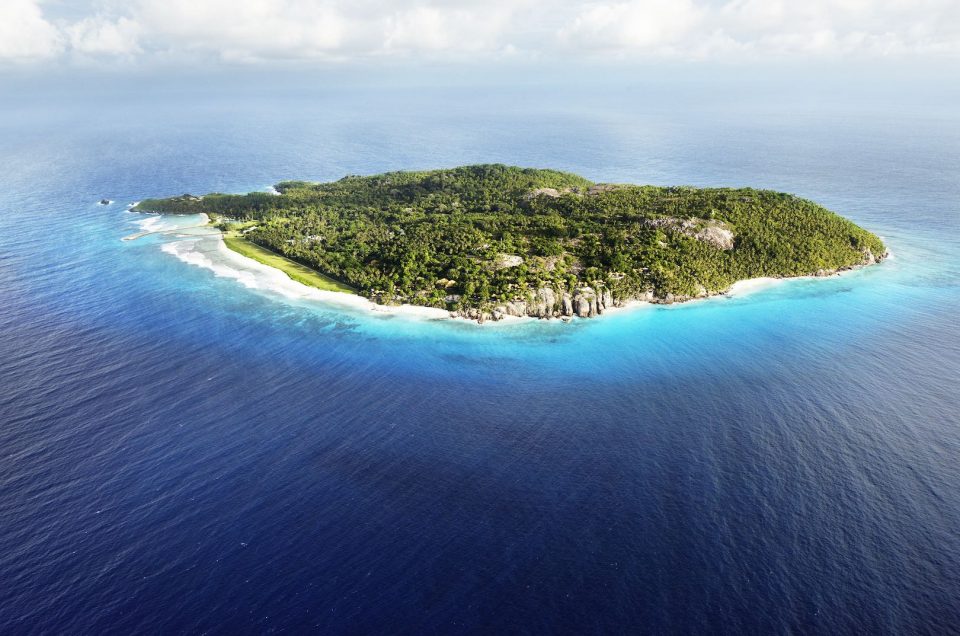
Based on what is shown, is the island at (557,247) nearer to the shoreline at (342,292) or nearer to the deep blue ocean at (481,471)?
the shoreline at (342,292)

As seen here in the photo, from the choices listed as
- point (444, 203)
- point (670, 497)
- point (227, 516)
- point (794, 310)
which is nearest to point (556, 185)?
point (444, 203)

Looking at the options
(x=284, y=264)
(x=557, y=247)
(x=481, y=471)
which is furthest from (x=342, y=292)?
(x=481, y=471)

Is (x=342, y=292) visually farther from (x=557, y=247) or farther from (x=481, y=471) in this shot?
(x=481, y=471)

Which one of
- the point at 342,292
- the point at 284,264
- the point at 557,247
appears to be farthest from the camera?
the point at 284,264

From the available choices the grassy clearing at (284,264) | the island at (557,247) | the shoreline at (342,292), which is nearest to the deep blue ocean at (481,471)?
the shoreline at (342,292)

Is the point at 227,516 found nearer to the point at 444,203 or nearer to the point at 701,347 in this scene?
the point at 701,347

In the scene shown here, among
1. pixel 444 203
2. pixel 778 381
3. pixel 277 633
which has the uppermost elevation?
pixel 444 203
